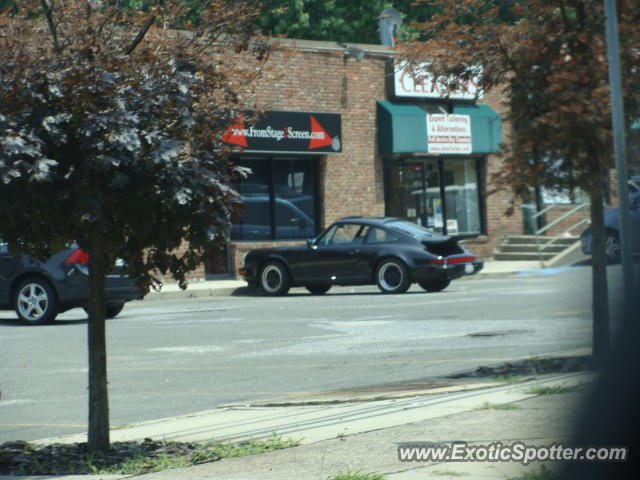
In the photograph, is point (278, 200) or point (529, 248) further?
point (529, 248)

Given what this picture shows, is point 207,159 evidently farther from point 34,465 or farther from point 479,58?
point 479,58

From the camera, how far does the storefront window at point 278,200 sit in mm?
26766

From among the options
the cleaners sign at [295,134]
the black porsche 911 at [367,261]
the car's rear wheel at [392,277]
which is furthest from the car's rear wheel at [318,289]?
the cleaners sign at [295,134]

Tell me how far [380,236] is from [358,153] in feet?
26.5

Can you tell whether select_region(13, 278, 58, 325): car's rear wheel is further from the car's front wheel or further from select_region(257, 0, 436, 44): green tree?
select_region(257, 0, 436, 44): green tree

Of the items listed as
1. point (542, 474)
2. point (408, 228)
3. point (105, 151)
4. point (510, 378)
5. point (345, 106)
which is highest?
point (345, 106)

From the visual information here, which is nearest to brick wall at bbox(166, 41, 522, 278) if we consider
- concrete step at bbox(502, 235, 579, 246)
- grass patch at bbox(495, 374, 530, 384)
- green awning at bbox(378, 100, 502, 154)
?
green awning at bbox(378, 100, 502, 154)

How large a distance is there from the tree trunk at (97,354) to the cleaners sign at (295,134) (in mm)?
19661

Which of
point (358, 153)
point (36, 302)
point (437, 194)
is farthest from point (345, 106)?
point (36, 302)

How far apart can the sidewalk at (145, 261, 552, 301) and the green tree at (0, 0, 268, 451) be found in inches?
555

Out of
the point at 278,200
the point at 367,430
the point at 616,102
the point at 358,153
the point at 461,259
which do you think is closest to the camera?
the point at 367,430

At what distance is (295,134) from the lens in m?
26.8

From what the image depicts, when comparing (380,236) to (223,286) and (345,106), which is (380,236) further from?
(345,106)

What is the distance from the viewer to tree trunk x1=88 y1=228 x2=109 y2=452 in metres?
5.54
